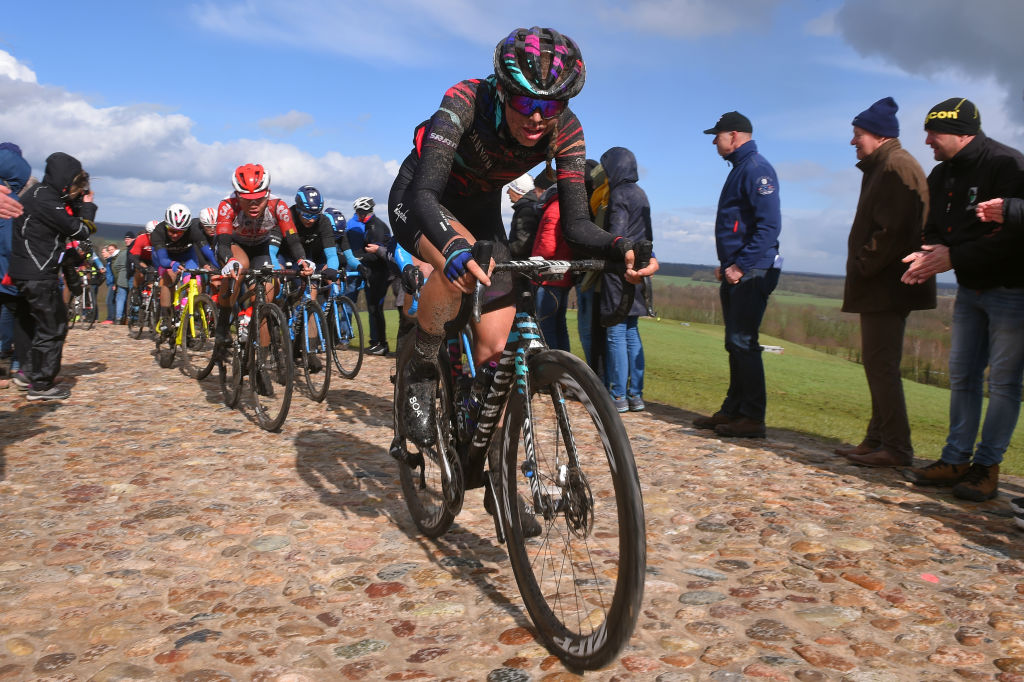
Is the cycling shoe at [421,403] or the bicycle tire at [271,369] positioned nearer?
the cycling shoe at [421,403]

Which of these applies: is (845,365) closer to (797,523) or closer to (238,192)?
(797,523)

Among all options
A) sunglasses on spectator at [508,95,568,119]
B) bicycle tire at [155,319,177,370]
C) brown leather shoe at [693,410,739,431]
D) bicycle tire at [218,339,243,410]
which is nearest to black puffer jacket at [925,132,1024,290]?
brown leather shoe at [693,410,739,431]

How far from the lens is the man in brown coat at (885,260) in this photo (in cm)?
608

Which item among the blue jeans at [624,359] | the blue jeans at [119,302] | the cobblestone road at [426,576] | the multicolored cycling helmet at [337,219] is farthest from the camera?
the blue jeans at [119,302]

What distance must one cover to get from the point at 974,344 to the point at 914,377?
1270 centimetres

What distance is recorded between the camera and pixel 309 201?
1045cm

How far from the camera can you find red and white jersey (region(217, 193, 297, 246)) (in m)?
9.41

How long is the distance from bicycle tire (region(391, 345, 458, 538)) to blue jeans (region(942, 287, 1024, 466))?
3.89m

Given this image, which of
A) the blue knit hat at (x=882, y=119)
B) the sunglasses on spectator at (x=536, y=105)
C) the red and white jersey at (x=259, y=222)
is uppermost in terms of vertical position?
the blue knit hat at (x=882, y=119)

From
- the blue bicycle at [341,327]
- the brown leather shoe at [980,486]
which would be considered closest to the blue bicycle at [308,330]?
the blue bicycle at [341,327]

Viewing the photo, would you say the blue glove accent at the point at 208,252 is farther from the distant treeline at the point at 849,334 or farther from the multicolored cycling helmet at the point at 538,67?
the distant treeline at the point at 849,334

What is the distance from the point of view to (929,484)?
561 cm

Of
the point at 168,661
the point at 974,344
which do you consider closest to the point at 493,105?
the point at 168,661

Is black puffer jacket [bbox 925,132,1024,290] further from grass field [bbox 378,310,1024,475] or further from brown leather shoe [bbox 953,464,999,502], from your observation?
grass field [bbox 378,310,1024,475]
